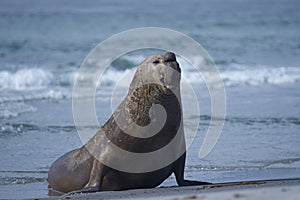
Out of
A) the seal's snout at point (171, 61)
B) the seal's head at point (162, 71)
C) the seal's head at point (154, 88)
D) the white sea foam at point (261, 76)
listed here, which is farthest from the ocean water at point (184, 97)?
the seal's snout at point (171, 61)

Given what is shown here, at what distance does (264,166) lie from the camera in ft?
26.2

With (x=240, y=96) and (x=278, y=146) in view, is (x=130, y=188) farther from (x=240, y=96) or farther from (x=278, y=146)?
(x=240, y=96)

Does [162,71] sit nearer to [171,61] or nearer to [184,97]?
[171,61]

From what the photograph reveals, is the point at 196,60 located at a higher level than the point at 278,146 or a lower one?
lower

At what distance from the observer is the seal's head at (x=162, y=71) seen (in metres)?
6.47

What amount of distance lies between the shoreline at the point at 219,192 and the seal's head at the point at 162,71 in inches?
31.1

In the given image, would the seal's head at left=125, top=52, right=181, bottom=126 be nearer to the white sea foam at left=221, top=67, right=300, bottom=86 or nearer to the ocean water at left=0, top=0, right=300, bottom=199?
the ocean water at left=0, top=0, right=300, bottom=199

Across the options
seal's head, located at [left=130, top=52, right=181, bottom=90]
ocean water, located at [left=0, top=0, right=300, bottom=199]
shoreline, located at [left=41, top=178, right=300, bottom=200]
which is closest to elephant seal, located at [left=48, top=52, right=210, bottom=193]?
seal's head, located at [left=130, top=52, right=181, bottom=90]

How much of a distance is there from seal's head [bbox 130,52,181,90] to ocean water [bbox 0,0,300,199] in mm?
1120

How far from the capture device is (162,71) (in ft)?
21.4

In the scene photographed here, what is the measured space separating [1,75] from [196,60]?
432 centimetres

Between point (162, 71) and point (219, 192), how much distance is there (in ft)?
4.22

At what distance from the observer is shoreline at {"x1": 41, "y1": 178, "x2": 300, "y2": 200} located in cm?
522

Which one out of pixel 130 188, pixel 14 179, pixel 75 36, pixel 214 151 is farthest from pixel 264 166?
pixel 75 36
